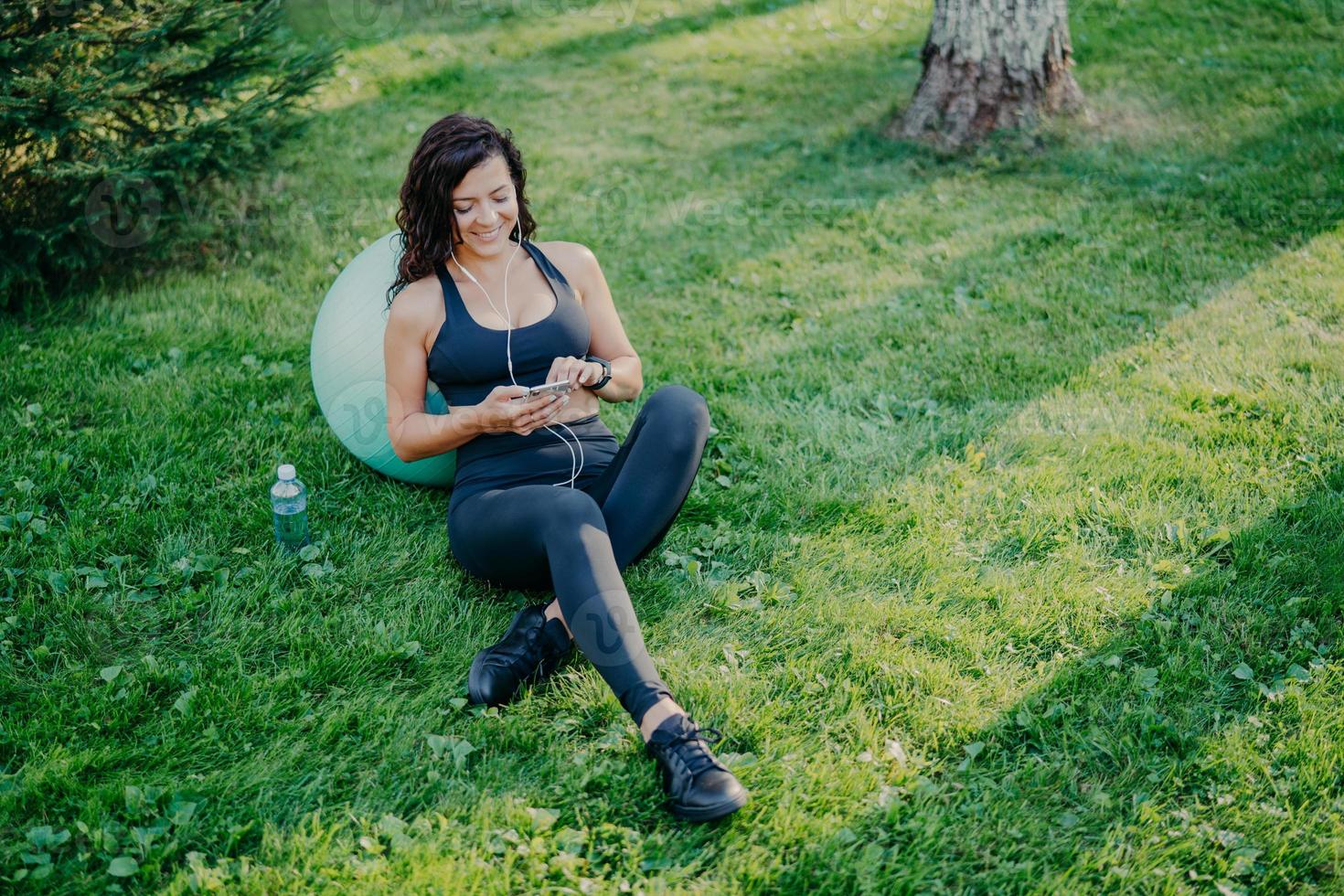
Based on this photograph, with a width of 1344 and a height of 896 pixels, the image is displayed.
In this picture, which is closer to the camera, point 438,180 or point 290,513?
point 438,180

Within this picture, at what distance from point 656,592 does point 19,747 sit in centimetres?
206

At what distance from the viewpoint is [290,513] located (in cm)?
396

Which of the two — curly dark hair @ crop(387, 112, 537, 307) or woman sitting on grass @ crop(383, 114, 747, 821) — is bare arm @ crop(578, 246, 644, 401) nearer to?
woman sitting on grass @ crop(383, 114, 747, 821)

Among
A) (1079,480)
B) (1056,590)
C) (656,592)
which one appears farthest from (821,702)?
(1079,480)

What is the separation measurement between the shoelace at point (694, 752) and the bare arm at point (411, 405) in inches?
50.8

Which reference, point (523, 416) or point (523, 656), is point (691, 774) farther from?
point (523, 416)

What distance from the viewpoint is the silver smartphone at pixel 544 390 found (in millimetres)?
3418

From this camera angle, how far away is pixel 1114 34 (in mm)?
9594

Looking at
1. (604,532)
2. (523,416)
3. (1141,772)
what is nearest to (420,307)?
(523,416)

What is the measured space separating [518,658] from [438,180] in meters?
1.67

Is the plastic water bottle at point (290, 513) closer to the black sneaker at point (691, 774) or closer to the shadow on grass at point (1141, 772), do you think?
the black sneaker at point (691, 774)

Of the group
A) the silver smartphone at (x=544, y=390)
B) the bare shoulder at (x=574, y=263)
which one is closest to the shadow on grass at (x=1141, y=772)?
the silver smartphone at (x=544, y=390)

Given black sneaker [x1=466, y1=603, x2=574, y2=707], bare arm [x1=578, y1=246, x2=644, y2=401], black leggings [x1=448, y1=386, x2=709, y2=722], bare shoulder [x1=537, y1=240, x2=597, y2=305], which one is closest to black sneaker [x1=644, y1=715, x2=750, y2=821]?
black leggings [x1=448, y1=386, x2=709, y2=722]

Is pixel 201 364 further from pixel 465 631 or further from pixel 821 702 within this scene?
pixel 821 702
